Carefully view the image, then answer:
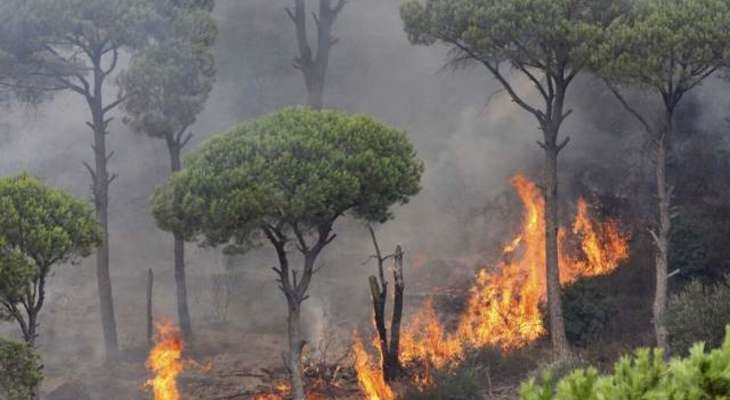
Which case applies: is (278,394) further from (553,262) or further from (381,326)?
(553,262)

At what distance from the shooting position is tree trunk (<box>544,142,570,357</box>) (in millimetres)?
23250

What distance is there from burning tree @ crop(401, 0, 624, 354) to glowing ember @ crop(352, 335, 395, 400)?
475 centimetres

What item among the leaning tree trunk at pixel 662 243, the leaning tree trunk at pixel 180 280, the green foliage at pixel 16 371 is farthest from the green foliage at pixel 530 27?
the green foliage at pixel 16 371

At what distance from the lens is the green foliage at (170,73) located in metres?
27.5

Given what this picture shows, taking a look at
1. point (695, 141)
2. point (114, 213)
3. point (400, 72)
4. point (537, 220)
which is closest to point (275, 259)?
point (114, 213)

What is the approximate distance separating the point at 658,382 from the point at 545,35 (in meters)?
17.4

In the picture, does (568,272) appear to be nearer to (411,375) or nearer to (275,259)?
(411,375)

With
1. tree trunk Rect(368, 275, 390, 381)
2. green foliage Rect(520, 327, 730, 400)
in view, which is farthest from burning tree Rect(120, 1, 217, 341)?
green foliage Rect(520, 327, 730, 400)

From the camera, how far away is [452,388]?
20703 mm

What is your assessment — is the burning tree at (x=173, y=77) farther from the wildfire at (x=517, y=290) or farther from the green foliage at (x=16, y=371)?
the green foliage at (x=16, y=371)

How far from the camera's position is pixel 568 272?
28.1 m

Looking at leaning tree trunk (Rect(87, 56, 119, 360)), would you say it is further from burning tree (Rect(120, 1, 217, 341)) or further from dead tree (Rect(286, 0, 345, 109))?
dead tree (Rect(286, 0, 345, 109))

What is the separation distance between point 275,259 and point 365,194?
15.3 metres

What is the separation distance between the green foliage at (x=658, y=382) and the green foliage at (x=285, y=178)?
43.4ft
